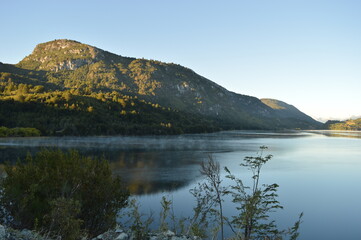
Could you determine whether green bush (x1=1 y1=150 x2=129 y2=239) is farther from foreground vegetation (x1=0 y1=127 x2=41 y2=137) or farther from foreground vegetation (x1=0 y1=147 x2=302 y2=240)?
foreground vegetation (x1=0 y1=127 x2=41 y2=137)

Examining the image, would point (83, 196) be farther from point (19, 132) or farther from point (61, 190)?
point (19, 132)

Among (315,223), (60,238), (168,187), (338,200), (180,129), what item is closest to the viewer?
(60,238)

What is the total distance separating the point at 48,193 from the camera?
12.5 metres

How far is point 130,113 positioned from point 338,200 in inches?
5647

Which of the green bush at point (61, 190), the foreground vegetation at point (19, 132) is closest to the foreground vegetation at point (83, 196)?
the green bush at point (61, 190)

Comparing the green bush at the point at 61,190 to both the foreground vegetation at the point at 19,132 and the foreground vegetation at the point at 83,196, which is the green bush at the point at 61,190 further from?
the foreground vegetation at the point at 19,132

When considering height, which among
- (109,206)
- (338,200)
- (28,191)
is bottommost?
(338,200)

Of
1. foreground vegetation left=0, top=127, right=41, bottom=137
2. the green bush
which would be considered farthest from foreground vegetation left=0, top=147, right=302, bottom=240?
foreground vegetation left=0, top=127, right=41, bottom=137

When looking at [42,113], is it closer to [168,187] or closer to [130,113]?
[130,113]

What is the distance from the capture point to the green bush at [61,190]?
11797 millimetres

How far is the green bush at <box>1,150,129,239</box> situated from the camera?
11.8 m

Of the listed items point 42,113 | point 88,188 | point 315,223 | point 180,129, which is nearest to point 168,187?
point 315,223

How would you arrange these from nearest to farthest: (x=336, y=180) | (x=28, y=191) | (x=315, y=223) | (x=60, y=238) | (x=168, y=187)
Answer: (x=60, y=238) → (x=28, y=191) → (x=315, y=223) → (x=168, y=187) → (x=336, y=180)

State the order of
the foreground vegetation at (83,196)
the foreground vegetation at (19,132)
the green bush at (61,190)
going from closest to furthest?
the foreground vegetation at (83,196), the green bush at (61,190), the foreground vegetation at (19,132)
